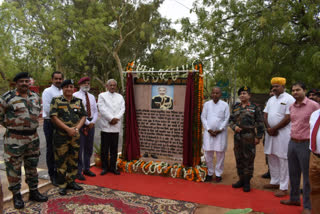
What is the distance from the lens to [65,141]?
13.6ft

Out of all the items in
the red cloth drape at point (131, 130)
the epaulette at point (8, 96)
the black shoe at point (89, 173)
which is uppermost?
the epaulette at point (8, 96)

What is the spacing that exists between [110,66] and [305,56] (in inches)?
813

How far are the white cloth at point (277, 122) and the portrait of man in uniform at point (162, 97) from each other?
195cm

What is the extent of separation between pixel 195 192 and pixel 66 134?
7.50 ft

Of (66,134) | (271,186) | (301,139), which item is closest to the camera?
(301,139)

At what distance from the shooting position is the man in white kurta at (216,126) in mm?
4828

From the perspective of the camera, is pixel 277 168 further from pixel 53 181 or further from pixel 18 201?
pixel 18 201

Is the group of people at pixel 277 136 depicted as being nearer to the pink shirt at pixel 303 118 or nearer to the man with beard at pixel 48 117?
the pink shirt at pixel 303 118

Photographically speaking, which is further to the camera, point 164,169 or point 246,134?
point 164,169

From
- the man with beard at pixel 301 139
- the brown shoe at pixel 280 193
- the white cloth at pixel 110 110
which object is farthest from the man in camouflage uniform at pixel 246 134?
Answer: the white cloth at pixel 110 110

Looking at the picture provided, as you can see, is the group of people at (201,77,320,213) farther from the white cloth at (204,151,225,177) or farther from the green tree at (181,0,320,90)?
the green tree at (181,0,320,90)

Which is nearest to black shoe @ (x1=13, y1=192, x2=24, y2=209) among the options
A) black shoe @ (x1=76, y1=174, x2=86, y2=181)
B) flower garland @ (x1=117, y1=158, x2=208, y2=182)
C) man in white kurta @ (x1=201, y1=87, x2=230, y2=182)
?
black shoe @ (x1=76, y1=174, x2=86, y2=181)

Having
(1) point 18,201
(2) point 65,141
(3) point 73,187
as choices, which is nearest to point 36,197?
(1) point 18,201

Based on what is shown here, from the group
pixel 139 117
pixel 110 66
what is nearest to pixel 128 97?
pixel 139 117
